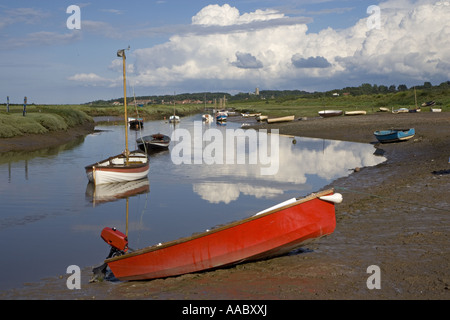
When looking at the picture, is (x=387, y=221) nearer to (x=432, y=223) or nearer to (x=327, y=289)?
(x=432, y=223)

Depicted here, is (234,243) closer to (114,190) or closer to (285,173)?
(114,190)

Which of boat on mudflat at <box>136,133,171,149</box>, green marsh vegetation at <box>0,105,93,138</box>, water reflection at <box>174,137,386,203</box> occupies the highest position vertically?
green marsh vegetation at <box>0,105,93,138</box>

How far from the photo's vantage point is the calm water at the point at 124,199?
14.1m

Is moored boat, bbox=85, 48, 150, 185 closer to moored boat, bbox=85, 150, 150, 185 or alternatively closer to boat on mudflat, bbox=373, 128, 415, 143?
moored boat, bbox=85, 150, 150, 185

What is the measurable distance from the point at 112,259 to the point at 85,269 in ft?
6.46

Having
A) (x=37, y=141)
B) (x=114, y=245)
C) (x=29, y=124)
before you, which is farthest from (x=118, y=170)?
(x=29, y=124)

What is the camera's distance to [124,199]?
22.7 m

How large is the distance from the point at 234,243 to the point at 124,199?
12.9 m

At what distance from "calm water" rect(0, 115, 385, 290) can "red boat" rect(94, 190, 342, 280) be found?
9.17 ft

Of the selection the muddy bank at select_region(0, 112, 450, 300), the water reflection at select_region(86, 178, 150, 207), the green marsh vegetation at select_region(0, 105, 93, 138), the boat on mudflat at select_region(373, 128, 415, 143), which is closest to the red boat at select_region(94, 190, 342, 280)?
the muddy bank at select_region(0, 112, 450, 300)

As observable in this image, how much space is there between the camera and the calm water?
14.1m

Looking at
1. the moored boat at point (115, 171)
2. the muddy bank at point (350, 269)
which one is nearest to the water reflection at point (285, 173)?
the moored boat at point (115, 171)
